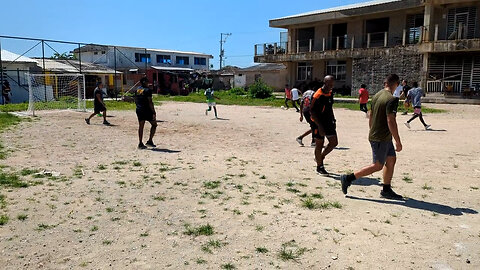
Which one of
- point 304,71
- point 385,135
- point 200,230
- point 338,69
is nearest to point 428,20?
point 338,69

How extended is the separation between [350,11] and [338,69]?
5550 mm

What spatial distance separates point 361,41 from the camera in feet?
109

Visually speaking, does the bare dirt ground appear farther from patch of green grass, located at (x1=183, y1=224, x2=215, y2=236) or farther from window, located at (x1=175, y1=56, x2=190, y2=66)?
window, located at (x1=175, y1=56, x2=190, y2=66)

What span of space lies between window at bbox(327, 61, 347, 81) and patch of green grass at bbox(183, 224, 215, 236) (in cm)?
3256

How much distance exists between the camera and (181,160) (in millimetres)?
8203

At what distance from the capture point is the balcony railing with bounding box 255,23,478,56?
26.5m

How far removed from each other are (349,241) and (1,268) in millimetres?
3243

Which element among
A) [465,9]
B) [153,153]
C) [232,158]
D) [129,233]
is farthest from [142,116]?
[465,9]

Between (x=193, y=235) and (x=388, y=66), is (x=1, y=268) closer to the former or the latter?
(x=193, y=235)

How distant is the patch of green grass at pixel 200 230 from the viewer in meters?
4.32

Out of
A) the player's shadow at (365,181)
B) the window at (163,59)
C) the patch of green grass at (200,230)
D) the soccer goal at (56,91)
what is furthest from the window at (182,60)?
the patch of green grass at (200,230)

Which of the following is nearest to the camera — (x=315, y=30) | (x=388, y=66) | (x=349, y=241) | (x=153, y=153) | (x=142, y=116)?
(x=349, y=241)

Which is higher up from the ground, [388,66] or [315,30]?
[315,30]

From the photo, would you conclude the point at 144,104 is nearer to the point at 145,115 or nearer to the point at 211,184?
the point at 145,115
